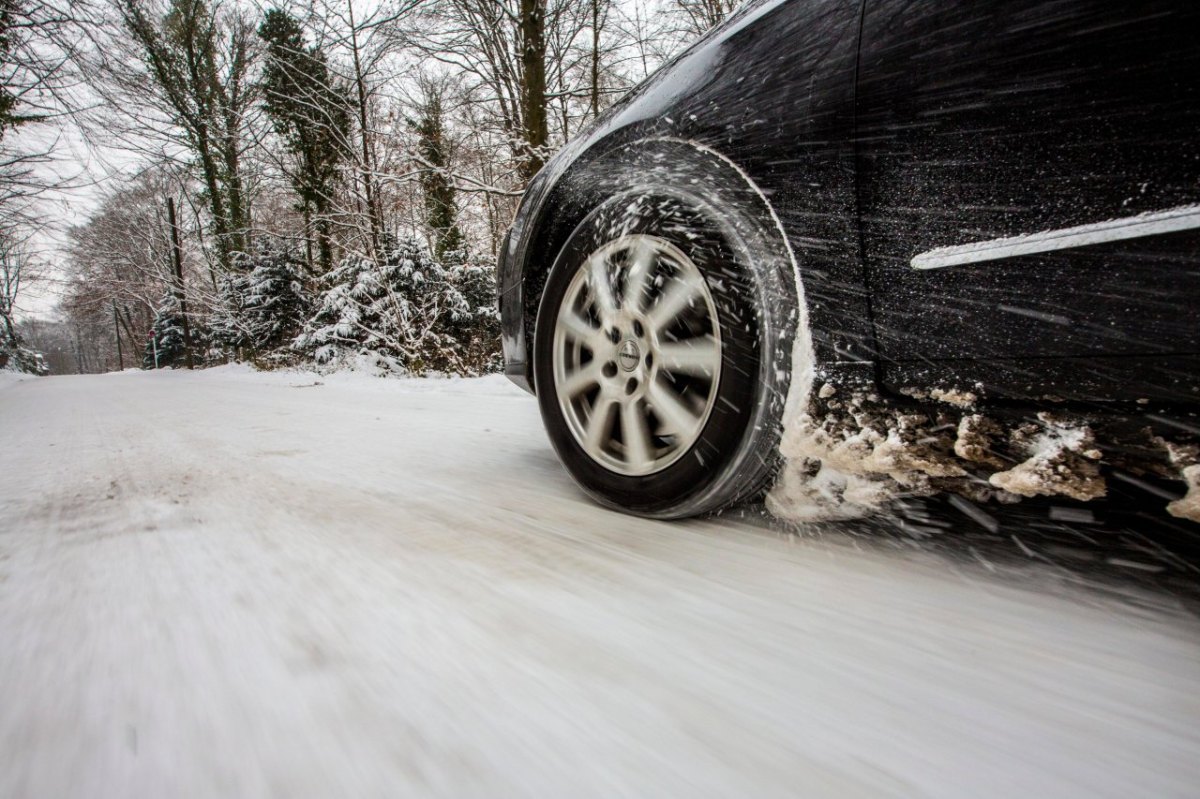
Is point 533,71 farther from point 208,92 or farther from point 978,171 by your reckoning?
point 208,92

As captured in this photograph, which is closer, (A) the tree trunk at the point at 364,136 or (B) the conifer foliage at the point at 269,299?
(A) the tree trunk at the point at 364,136

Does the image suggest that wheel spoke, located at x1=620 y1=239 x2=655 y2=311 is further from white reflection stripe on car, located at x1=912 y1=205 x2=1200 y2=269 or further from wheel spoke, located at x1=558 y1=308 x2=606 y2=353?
white reflection stripe on car, located at x1=912 y1=205 x2=1200 y2=269

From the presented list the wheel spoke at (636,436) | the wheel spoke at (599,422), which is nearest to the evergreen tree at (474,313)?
the wheel spoke at (599,422)

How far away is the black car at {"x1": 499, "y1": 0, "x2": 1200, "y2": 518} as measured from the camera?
898mm

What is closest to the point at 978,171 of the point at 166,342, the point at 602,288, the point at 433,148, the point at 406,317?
the point at 602,288

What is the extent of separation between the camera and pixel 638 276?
5.35ft

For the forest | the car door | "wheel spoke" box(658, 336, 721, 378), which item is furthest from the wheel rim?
the forest

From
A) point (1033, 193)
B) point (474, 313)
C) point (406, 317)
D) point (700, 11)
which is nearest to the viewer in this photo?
point (1033, 193)

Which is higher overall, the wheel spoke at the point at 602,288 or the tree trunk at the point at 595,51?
the tree trunk at the point at 595,51

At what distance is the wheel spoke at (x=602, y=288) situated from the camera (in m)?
1.68

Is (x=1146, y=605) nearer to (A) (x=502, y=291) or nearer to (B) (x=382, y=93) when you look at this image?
(A) (x=502, y=291)

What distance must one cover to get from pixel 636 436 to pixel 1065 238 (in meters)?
1.02

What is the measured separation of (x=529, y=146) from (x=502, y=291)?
664cm

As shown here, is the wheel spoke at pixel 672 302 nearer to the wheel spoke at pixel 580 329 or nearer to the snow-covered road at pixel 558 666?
the wheel spoke at pixel 580 329
